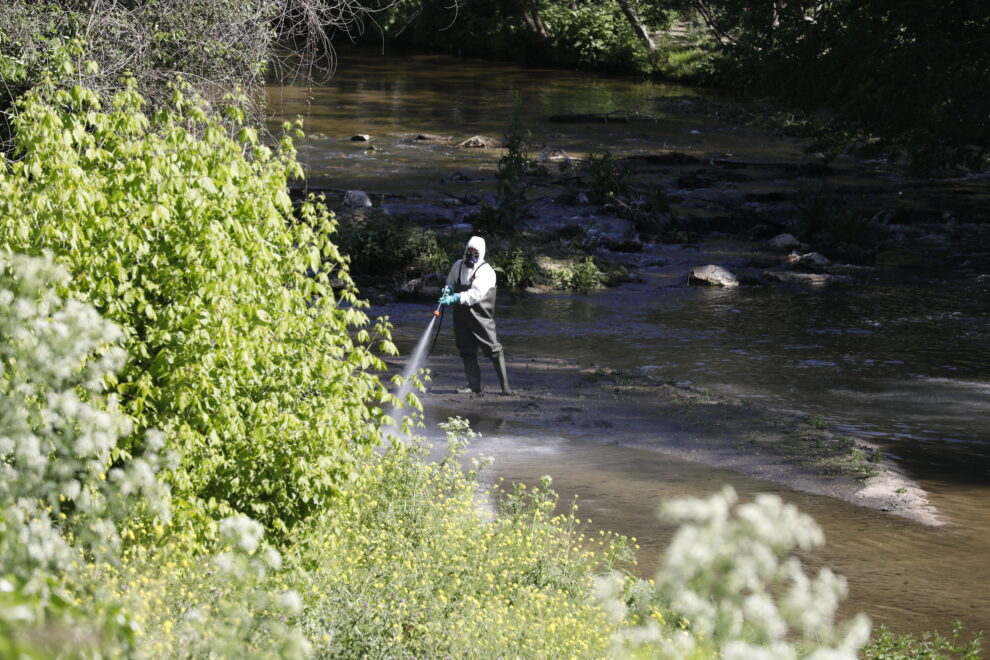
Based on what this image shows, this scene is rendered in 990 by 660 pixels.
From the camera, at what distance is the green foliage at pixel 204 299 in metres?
6.26

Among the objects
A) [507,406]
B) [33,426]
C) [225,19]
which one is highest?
[225,19]

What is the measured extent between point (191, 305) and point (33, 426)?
1.54 metres

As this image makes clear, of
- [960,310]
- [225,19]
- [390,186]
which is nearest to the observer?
[225,19]

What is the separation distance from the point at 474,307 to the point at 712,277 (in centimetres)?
902

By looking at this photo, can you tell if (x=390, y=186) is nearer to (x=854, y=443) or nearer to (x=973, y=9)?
(x=973, y=9)

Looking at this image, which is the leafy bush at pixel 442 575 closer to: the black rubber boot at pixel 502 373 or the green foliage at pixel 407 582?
the green foliage at pixel 407 582

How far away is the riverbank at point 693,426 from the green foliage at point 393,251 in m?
5.34

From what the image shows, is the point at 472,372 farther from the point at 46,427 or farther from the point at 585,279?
the point at 46,427

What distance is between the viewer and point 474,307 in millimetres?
13094

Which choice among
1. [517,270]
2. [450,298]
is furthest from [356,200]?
[450,298]

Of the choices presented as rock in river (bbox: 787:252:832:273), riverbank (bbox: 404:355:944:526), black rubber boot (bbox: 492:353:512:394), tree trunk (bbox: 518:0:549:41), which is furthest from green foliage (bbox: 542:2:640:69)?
black rubber boot (bbox: 492:353:512:394)

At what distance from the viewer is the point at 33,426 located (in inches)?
197

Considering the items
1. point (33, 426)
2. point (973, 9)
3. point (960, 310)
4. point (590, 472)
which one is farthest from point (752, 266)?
point (33, 426)

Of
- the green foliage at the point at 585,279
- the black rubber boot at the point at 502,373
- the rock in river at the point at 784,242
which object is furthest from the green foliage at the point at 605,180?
the black rubber boot at the point at 502,373
